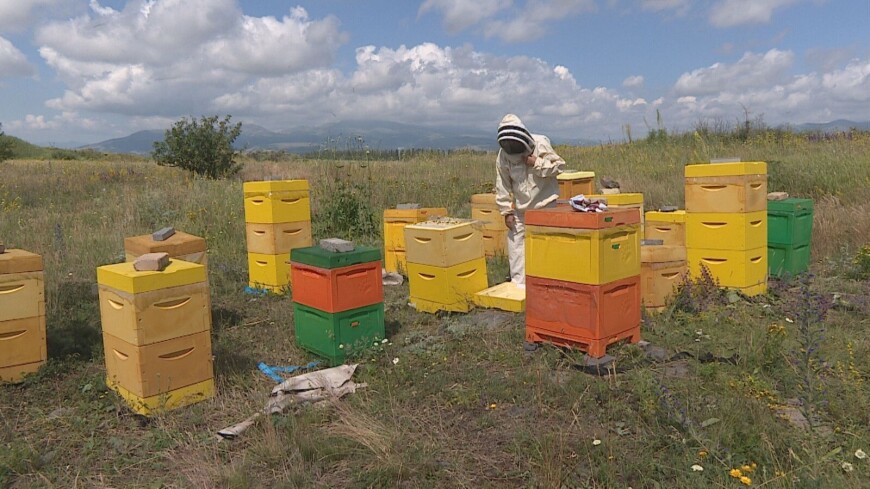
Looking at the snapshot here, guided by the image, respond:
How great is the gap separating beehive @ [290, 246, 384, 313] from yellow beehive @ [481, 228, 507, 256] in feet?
10.4

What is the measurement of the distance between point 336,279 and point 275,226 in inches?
101

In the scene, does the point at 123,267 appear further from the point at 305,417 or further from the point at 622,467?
the point at 622,467

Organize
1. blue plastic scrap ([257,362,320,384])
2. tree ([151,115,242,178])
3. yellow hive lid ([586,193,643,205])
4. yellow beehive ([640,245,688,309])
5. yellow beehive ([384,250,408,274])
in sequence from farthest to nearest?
tree ([151,115,242,178]) → yellow beehive ([384,250,408,274]) → yellow hive lid ([586,193,643,205]) → yellow beehive ([640,245,688,309]) → blue plastic scrap ([257,362,320,384])

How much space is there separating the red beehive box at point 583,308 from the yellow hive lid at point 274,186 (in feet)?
11.7

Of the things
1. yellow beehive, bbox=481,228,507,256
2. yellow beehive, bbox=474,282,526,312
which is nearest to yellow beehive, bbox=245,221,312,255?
yellow beehive, bbox=481,228,507,256

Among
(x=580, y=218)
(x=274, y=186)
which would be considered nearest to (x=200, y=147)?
(x=274, y=186)

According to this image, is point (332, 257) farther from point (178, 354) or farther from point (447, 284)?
point (447, 284)

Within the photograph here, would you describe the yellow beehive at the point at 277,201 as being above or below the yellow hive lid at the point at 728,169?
below

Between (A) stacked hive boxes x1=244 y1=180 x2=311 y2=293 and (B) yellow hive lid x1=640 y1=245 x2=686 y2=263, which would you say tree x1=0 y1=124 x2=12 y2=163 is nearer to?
(A) stacked hive boxes x1=244 y1=180 x2=311 y2=293

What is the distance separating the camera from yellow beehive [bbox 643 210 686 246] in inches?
255

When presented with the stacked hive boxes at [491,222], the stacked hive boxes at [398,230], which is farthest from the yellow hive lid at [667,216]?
the stacked hive boxes at [398,230]

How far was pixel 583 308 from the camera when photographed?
422cm

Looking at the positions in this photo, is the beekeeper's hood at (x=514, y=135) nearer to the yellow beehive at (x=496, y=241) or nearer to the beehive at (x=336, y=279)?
the beehive at (x=336, y=279)

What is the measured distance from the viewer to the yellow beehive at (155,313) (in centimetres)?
380
